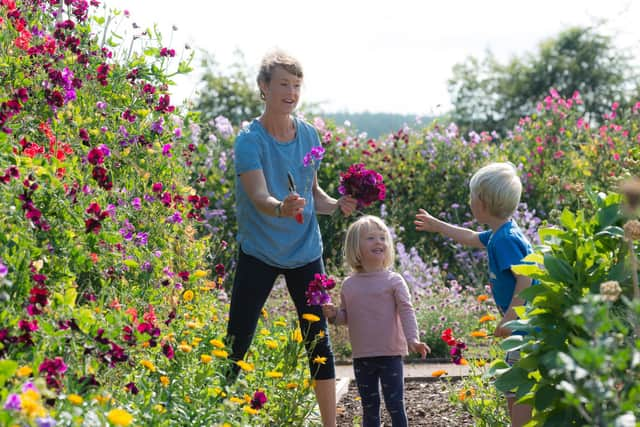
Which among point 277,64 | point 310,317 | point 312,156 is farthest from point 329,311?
point 277,64

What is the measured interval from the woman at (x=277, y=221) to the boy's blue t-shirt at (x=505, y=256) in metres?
0.64

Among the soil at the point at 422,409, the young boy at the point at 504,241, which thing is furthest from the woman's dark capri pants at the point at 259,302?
the young boy at the point at 504,241

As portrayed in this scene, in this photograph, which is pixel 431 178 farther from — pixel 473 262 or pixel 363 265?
pixel 363 265

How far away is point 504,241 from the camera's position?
143 inches

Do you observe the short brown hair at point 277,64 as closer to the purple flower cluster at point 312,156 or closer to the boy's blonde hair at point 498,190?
the purple flower cluster at point 312,156

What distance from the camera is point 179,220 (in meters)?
4.91

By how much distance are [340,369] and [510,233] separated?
2866 mm

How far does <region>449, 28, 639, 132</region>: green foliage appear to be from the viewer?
30.9 m

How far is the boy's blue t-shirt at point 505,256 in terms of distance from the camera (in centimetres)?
361

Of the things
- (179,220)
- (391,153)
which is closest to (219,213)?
(391,153)

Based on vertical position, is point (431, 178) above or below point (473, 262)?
above

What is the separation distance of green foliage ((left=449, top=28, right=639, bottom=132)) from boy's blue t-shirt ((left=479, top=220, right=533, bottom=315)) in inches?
1065

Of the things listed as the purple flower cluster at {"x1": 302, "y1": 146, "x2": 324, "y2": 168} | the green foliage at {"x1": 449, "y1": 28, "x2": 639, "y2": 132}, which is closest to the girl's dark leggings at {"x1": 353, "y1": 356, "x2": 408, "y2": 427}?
the purple flower cluster at {"x1": 302, "y1": 146, "x2": 324, "y2": 168}

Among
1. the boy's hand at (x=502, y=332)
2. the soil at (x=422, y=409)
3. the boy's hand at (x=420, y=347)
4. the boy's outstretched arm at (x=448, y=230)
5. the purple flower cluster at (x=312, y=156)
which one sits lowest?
the soil at (x=422, y=409)
